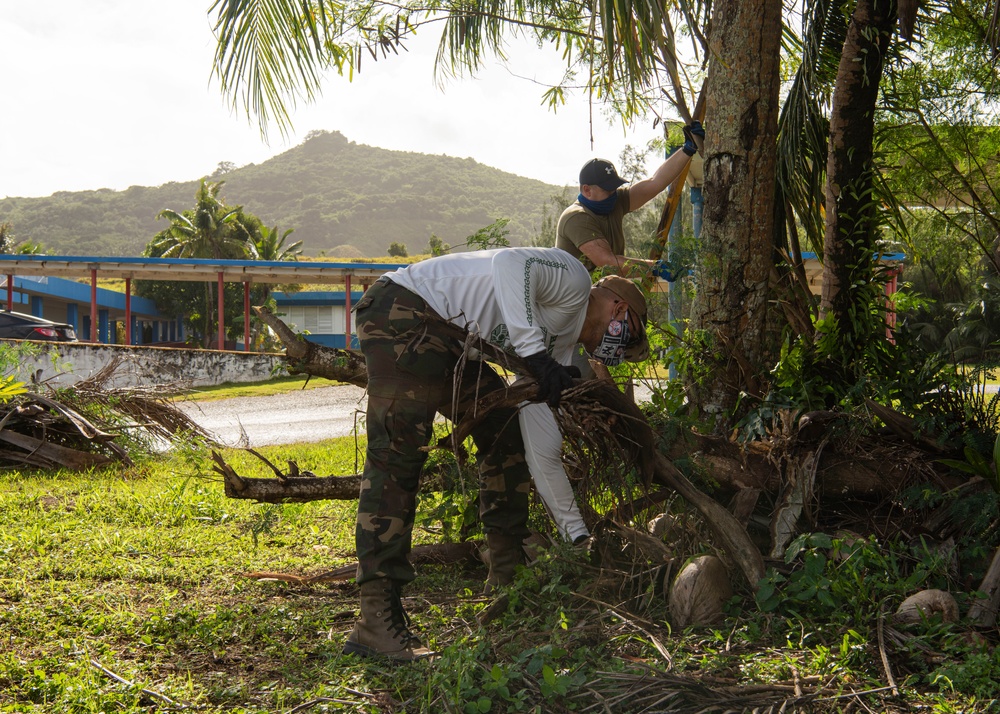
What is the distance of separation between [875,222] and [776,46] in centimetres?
116

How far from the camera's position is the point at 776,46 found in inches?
188

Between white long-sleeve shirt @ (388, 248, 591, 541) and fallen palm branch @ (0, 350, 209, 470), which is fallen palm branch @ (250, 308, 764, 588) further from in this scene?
fallen palm branch @ (0, 350, 209, 470)

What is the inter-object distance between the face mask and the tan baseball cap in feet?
0.14

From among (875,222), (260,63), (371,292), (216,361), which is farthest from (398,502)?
(216,361)

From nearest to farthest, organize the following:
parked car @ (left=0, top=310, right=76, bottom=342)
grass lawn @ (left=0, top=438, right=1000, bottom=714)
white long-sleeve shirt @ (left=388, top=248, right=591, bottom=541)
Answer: grass lawn @ (left=0, top=438, right=1000, bottom=714) < white long-sleeve shirt @ (left=388, top=248, right=591, bottom=541) < parked car @ (left=0, top=310, right=76, bottom=342)

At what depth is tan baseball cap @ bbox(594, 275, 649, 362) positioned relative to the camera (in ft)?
12.1

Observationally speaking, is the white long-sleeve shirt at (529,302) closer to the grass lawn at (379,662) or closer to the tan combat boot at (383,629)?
the grass lawn at (379,662)

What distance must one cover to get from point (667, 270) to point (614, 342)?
4.07 feet

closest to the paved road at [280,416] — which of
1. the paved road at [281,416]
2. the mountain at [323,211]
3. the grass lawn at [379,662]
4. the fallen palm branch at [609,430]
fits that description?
the paved road at [281,416]

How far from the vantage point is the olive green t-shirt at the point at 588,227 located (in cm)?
468

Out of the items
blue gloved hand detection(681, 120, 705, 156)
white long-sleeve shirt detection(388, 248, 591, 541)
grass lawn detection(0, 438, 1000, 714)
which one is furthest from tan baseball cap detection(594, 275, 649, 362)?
blue gloved hand detection(681, 120, 705, 156)

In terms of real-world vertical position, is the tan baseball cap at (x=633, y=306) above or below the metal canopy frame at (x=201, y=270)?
below

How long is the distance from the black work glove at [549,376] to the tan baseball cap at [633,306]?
0.61 meters

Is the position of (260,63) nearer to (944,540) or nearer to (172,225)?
(944,540)
